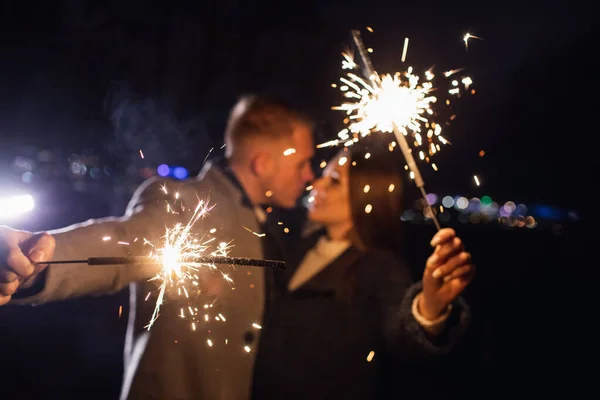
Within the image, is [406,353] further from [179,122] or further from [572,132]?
[572,132]

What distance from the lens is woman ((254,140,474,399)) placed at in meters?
2.38

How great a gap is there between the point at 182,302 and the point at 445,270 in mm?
1264

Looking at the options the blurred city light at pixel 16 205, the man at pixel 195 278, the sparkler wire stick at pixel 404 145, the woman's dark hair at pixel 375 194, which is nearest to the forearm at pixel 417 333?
the sparkler wire stick at pixel 404 145

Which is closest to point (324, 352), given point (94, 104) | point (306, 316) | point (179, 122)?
point (306, 316)

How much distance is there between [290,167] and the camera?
8.91 ft

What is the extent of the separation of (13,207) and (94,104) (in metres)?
5.62

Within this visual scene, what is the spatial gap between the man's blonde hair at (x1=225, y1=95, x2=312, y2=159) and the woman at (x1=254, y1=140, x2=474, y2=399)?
62cm

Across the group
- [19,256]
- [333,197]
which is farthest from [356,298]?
[19,256]

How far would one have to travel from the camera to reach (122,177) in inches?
559

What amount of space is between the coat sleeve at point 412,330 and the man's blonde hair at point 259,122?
3.70 feet

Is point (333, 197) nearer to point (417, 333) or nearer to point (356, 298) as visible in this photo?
point (356, 298)

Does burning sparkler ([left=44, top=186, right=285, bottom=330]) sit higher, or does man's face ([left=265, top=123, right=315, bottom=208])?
man's face ([left=265, top=123, right=315, bottom=208])

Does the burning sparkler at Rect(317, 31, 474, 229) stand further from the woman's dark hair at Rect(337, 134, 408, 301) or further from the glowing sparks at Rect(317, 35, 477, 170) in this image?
the woman's dark hair at Rect(337, 134, 408, 301)

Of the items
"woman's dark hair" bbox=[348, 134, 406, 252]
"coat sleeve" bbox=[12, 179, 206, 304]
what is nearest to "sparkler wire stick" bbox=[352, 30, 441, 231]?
"woman's dark hair" bbox=[348, 134, 406, 252]
